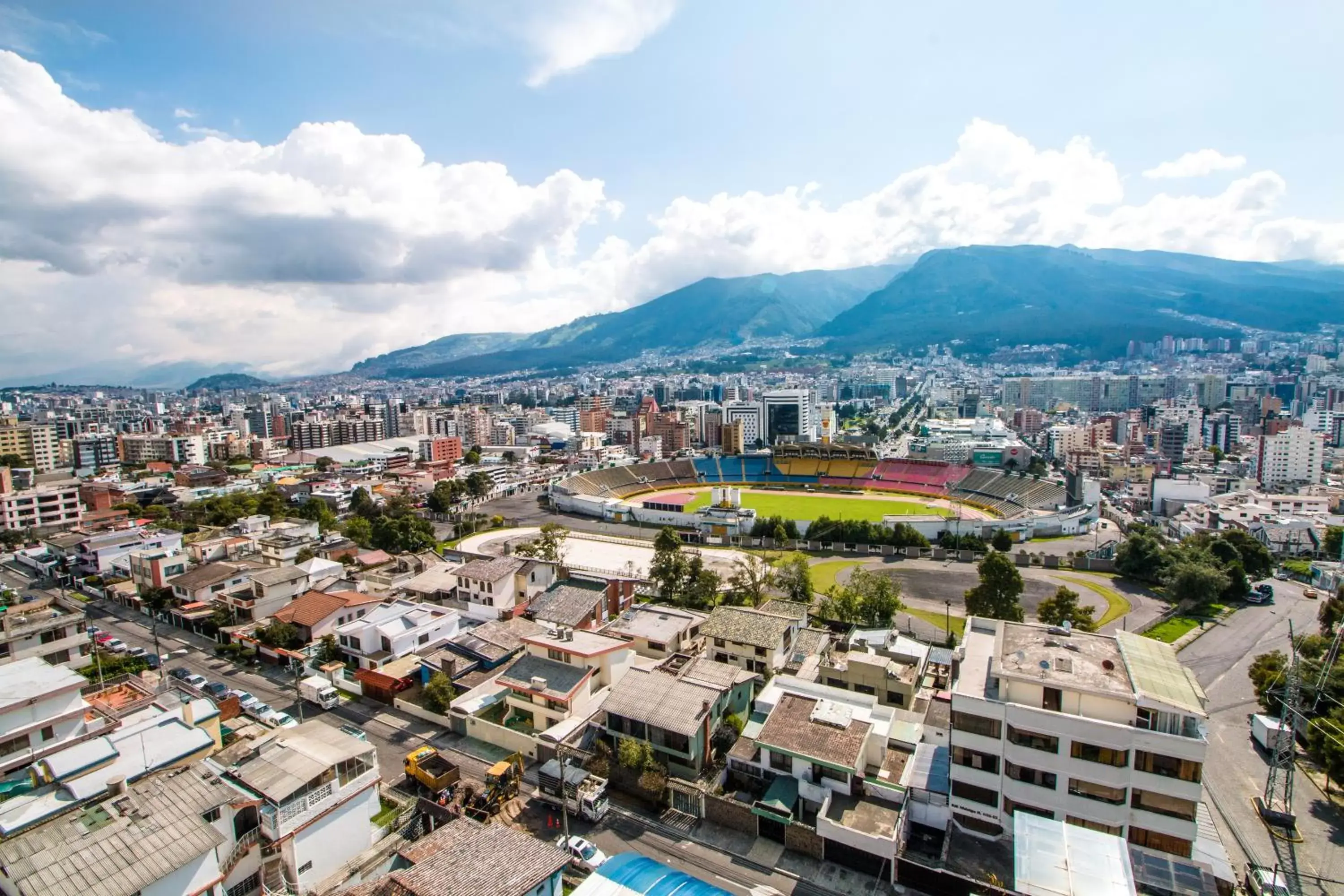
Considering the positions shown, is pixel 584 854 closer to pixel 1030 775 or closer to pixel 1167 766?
pixel 1030 775

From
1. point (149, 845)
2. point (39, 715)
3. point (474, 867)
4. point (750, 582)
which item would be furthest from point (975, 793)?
point (39, 715)

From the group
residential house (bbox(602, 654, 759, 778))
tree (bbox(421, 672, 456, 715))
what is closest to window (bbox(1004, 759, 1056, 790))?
residential house (bbox(602, 654, 759, 778))

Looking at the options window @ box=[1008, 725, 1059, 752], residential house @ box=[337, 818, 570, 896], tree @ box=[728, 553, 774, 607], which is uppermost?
window @ box=[1008, 725, 1059, 752]

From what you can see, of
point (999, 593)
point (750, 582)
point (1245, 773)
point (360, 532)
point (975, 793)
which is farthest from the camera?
point (360, 532)

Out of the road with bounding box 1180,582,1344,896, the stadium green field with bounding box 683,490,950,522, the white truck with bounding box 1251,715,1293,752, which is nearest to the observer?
the road with bounding box 1180,582,1344,896

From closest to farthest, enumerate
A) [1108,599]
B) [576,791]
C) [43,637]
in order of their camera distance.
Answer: [576,791] → [43,637] → [1108,599]

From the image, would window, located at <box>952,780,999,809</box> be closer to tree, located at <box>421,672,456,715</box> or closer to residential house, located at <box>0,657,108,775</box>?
tree, located at <box>421,672,456,715</box>

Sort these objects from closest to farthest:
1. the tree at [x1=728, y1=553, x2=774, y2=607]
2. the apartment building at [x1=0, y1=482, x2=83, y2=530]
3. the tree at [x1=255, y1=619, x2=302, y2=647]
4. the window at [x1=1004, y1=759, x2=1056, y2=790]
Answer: the window at [x1=1004, y1=759, x2=1056, y2=790], the tree at [x1=255, y1=619, x2=302, y2=647], the tree at [x1=728, y1=553, x2=774, y2=607], the apartment building at [x1=0, y1=482, x2=83, y2=530]
